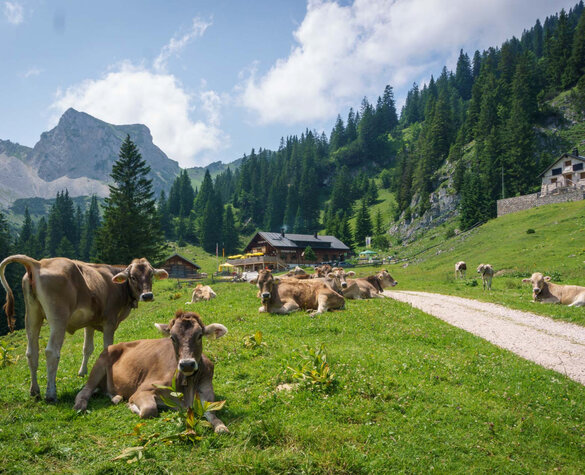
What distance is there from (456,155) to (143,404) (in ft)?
401

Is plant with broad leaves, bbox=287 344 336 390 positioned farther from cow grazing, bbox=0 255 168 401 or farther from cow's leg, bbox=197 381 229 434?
cow grazing, bbox=0 255 168 401

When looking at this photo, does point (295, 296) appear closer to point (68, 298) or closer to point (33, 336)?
point (68, 298)

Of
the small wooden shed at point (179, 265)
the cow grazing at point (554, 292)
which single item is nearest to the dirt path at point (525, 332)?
the cow grazing at point (554, 292)

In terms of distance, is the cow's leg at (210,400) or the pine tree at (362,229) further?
the pine tree at (362,229)

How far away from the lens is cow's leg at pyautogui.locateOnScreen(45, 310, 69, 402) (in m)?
6.86

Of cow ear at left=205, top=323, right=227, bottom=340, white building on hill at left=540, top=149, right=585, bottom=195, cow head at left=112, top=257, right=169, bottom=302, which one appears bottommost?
cow ear at left=205, top=323, right=227, bottom=340

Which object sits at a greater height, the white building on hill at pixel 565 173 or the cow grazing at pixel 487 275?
the white building on hill at pixel 565 173

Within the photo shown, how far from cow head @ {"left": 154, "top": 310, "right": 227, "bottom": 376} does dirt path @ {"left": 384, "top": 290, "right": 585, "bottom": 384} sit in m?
8.23

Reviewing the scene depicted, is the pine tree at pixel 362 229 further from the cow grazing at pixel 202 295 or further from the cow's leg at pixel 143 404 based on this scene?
the cow's leg at pixel 143 404

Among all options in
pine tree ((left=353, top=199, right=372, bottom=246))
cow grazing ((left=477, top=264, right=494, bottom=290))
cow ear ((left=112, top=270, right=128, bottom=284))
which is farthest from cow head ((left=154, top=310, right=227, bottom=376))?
pine tree ((left=353, top=199, right=372, bottom=246))

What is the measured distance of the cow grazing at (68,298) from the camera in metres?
6.97

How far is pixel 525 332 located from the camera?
44.4 ft

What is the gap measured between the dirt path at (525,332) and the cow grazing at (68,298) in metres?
10.6

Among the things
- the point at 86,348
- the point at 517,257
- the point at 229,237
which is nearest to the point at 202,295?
the point at 86,348
